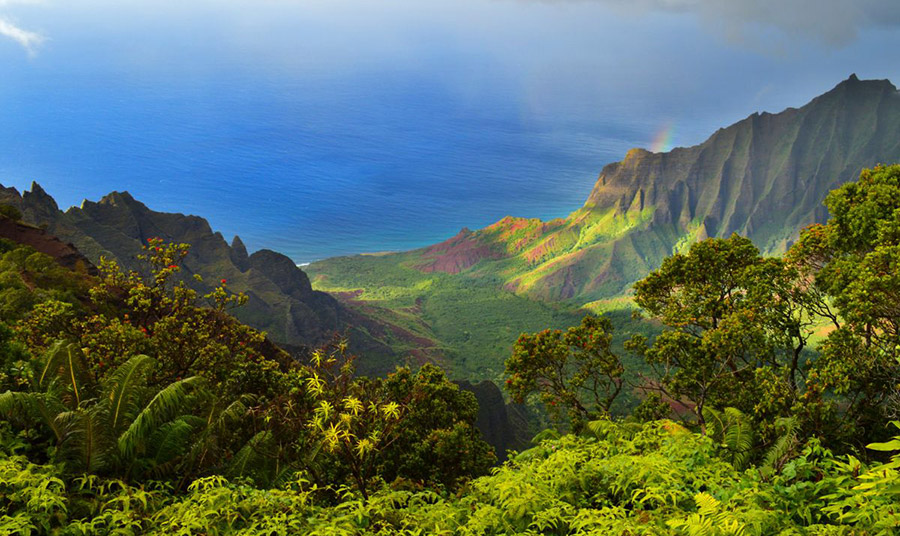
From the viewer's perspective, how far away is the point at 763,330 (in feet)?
57.2

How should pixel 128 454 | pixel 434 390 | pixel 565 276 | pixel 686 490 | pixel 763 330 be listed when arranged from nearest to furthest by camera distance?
1. pixel 686 490
2. pixel 128 454
3. pixel 763 330
4. pixel 434 390
5. pixel 565 276

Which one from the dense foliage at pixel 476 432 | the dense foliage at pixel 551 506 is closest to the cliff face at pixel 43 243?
the dense foliage at pixel 476 432

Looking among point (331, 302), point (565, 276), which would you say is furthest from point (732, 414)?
point (565, 276)

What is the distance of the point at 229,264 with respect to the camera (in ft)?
338

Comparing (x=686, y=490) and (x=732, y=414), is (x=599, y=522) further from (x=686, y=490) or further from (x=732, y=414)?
(x=732, y=414)

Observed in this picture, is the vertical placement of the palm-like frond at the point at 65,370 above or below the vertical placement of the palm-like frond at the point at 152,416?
above

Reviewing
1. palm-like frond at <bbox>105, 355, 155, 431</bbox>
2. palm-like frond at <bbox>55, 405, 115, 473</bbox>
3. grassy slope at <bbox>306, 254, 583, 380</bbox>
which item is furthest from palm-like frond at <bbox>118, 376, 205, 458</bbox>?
grassy slope at <bbox>306, 254, 583, 380</bbox>

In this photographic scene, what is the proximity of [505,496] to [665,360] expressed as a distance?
13463 mm

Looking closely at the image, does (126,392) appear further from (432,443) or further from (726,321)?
(726,321)

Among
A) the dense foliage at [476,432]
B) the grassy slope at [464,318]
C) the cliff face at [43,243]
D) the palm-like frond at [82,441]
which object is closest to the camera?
the dense foliage at [476,432]

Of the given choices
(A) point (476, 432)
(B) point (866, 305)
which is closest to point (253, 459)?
(A) point (476, 432)

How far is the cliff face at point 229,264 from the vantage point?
7969cm

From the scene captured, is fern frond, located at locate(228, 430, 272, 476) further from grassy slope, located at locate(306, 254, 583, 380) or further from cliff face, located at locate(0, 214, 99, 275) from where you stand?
grassy slope, located at locate(306, 254, 583, 380)

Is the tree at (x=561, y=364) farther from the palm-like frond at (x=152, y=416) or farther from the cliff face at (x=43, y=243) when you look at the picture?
the cliff face at (x=43, y=243)
